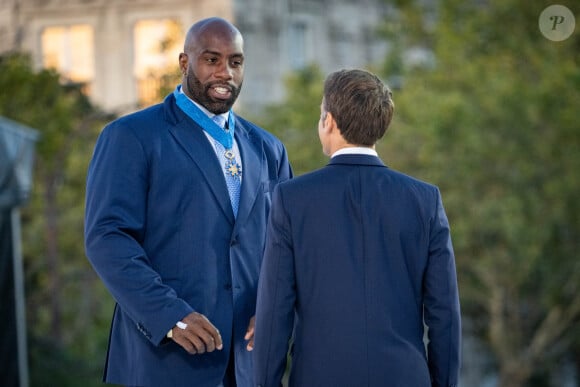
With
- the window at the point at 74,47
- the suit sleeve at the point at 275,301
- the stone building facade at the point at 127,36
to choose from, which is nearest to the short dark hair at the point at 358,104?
the suit sleeve at the point at 275,301

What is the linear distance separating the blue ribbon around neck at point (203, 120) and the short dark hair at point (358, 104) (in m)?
0.64

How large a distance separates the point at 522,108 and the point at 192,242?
62.0 feet

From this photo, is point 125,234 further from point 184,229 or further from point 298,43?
point 298,43

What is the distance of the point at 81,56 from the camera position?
1153 inches

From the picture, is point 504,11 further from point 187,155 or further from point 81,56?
point 187,155

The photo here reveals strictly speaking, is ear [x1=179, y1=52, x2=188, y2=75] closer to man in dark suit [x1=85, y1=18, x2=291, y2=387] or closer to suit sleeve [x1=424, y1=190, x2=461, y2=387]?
man in dark suit [x1=85, y1=18, x2=291, y2=387]

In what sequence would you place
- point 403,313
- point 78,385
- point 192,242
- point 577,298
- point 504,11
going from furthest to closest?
point 504,11
point 577,298
point 78,385
point 192,242
point 403,313

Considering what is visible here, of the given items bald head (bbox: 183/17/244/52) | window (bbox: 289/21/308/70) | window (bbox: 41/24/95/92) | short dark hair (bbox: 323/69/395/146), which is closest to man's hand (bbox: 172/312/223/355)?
short dark hair (bbox: 323/69/395/146)

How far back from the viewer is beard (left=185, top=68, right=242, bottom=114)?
16.2 feet

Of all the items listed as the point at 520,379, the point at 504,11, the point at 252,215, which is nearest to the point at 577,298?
the point at 520,379

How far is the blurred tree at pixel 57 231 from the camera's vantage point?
60.3 feet

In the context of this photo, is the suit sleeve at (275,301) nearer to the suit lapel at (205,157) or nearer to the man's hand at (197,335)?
the man's hand at (197,335)

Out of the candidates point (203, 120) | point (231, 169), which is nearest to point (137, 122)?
point (203, 120)

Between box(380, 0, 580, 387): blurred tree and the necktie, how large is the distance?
58.2 feet
